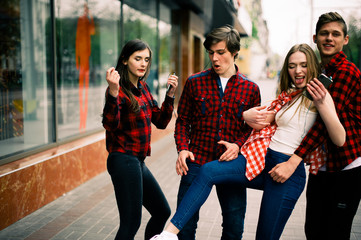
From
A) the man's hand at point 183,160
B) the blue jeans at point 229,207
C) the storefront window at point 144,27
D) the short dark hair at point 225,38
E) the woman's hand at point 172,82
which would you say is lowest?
the blue jeans at point 229,207

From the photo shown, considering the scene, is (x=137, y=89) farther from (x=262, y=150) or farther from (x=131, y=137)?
(x=262, y=150)

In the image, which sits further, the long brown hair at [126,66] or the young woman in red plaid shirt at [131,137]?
the long brown hair at [126,66]

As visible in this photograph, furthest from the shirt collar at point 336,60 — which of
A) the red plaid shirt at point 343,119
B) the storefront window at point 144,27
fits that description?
the storefront window at point 144,27

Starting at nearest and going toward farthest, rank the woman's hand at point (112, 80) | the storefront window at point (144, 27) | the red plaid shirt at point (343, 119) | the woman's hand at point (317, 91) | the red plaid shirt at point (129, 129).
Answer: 1. the woman's hand at point (317, 91)
2. the red plaid shirt at point (343, 119)
3. the woman's hand at point (112, 80)
4. the red plaid shirt at point (129, 129)
5. the storefront window at point (144, 27)

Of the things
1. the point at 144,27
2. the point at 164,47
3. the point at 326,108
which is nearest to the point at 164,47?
the point at 164,47

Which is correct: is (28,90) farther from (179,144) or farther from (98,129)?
(179,144)

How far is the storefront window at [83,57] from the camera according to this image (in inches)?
225

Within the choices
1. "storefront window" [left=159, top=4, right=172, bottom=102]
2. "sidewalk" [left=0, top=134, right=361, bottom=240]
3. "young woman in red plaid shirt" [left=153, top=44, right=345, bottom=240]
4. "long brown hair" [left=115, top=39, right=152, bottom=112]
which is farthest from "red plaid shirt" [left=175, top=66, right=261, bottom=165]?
"storefront window" [left=159, top=4, right=172, bottom=102]

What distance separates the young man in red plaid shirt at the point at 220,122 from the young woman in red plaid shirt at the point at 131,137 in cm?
27

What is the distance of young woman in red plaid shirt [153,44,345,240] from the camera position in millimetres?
2295

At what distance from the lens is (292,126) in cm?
231

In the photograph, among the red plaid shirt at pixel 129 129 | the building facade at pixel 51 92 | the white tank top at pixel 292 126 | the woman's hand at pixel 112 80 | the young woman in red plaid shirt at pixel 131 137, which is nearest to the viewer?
the white tank top at pixel 292 126

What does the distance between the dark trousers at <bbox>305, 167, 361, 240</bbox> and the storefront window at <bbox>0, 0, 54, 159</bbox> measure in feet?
11.6

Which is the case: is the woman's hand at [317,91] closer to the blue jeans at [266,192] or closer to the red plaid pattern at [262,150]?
the red plaid pattern at [262,150]
